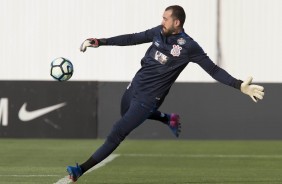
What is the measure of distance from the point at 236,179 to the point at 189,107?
9570 millimetres

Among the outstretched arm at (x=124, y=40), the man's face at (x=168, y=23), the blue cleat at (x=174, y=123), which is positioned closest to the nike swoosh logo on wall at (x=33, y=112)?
the blue cleat at (x=174, y=123)

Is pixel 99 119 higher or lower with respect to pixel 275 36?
lower

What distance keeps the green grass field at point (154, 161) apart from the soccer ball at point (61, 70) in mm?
1389

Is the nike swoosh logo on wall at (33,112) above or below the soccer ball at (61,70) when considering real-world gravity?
below

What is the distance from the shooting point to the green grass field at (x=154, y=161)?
13.5 metres

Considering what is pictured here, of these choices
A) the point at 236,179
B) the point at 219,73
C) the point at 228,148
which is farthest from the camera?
the point at 228,148

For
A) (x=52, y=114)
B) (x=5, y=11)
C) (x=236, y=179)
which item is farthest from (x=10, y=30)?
(x=236, y=179)

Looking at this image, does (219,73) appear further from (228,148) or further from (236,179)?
(228,148)

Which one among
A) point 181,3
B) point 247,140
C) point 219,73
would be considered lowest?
point 247,140

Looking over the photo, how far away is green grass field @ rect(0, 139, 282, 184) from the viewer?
1348 cm

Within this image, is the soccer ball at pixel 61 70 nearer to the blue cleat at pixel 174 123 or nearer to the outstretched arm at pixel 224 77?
the blue cleat at pixel 174 123

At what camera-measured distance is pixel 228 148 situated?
20172mm

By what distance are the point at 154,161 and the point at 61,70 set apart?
3.08m

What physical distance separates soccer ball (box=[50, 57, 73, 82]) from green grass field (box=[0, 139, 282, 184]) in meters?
1.39
